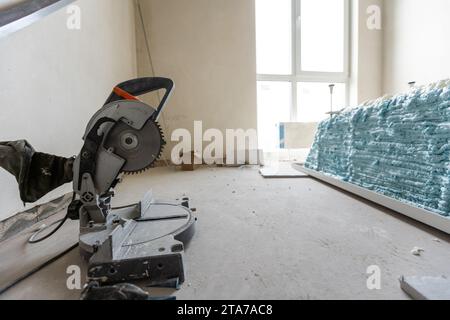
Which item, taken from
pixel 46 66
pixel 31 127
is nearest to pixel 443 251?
pixel 31 127

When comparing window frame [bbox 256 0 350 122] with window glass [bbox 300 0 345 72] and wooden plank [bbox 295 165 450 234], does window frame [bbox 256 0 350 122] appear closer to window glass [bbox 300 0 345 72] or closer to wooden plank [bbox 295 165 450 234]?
window glass [bbox 300 0 345 72]

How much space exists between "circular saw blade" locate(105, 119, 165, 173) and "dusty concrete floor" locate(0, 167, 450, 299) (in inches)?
12.8

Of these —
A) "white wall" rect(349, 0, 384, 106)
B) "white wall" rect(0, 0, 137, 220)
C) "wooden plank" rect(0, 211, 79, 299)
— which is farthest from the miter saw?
"white wall" rect(349, 0, 384, 106)

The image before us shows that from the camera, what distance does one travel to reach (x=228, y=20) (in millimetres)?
3023

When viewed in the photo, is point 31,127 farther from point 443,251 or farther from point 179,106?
point 179,106

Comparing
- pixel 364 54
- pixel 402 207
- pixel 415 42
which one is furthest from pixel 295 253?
pixel 364 54

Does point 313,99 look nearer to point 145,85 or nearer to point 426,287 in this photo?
point 145,85

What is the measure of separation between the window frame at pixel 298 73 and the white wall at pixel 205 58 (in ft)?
1.55

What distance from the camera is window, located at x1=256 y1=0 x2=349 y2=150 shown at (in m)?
3.34

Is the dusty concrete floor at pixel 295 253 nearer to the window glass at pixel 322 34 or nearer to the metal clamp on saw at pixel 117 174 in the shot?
the metal clamp on saw at pixel 117 174

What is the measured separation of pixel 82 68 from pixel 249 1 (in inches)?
98.7

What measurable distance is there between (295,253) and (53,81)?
1382 mm

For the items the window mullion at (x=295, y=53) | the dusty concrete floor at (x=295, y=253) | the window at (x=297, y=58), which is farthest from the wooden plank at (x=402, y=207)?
the window mullion at (x=295, y=53)

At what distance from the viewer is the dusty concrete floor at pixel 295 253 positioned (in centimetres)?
54
